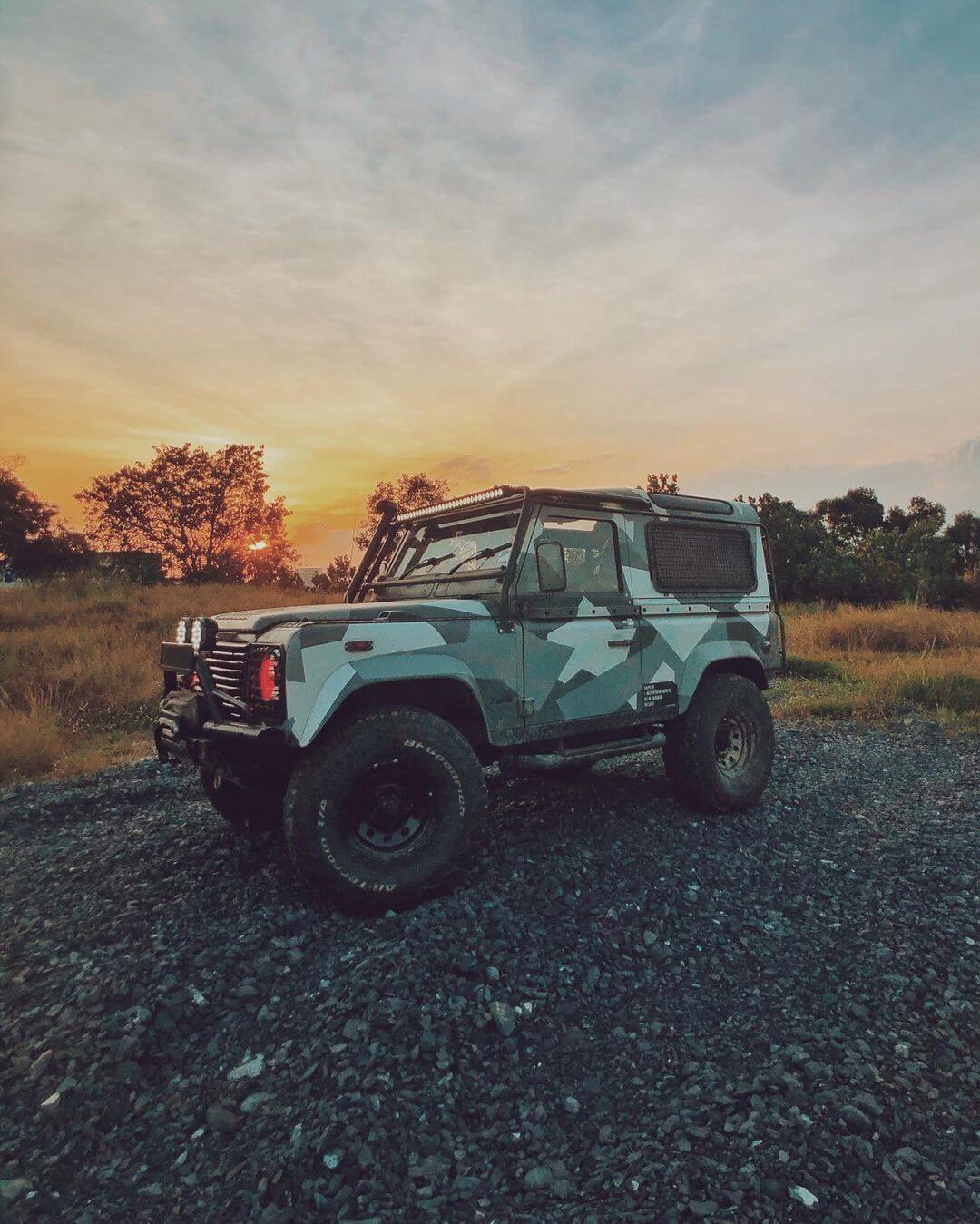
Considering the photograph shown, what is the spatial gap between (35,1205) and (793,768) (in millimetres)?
6311

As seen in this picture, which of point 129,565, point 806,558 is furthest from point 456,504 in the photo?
point 806,558

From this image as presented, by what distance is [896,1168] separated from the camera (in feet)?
7.55

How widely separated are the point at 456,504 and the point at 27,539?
95.5 feet

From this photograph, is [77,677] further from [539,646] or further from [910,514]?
[910,514]

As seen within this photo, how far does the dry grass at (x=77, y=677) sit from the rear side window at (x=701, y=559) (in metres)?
5.81

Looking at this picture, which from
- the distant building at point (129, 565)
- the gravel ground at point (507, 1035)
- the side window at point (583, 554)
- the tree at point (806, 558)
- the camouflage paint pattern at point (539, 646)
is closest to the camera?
the gravel ground at point (507, 1035)

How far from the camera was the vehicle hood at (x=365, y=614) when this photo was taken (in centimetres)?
390

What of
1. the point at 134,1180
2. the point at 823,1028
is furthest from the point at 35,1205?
the point at 823,1028

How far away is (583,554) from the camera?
492 centimetres

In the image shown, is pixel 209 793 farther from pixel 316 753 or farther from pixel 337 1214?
pixel 337 1214

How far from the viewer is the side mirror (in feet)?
14.6

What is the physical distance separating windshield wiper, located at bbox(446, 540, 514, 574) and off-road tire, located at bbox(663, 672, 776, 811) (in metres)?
1.89

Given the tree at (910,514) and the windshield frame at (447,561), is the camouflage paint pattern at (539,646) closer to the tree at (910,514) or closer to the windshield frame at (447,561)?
the windshield frame at (447,561)

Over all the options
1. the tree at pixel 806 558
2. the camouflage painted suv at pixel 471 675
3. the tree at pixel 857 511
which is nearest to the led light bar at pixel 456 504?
the camouflage painted suv at pixel 471 675
